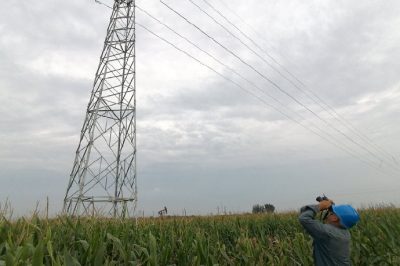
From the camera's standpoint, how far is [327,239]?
4773 millimetres

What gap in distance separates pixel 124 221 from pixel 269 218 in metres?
10.4

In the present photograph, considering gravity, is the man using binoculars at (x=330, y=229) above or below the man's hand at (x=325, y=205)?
below

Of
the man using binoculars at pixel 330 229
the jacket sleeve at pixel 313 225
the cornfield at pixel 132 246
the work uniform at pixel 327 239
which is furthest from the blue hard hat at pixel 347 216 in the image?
the cornfield at pixel 132 246

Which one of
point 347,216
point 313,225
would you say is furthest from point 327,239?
point 347,216

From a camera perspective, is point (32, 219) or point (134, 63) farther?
point (134, 63)

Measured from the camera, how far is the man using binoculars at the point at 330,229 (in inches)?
187

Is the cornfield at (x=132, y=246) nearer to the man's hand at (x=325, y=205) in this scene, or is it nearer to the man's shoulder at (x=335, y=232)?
the man's shoulder at (x=335, y=232)

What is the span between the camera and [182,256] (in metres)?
5.15

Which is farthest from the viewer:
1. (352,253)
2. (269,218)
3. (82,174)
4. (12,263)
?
(269,218)

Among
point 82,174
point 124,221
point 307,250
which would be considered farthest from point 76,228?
point 82,174

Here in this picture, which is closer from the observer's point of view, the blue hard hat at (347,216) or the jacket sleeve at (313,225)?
the jacket sleeve at (313,225)

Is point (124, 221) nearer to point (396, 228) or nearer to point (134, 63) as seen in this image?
point (396, 228)

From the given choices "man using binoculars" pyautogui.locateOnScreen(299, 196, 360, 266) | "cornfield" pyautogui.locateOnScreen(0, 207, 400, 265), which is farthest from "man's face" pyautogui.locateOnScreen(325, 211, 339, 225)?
"cornfield" pyautogui.locateOnScreen(0, 207, 400, 265)

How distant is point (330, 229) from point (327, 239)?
131 millimetres
